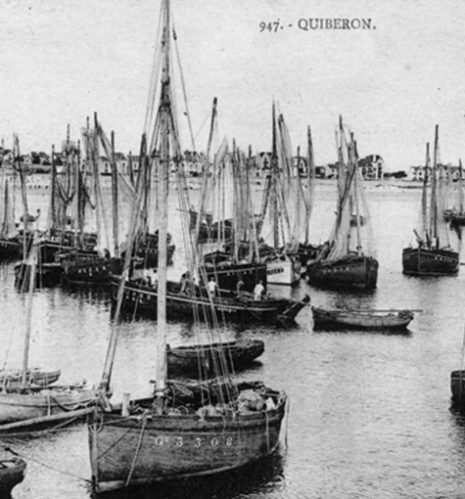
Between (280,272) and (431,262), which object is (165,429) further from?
(431,262)

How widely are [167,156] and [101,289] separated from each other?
46387 mm

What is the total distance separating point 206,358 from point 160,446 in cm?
1653

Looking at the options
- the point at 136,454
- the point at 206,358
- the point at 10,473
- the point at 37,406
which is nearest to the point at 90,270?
the point at 206,358

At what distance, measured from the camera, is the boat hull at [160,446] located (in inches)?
1201

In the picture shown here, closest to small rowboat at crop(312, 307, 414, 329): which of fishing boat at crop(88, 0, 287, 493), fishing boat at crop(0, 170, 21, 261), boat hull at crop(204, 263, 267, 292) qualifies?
boat hull at crop(204, 263, 267, 292)

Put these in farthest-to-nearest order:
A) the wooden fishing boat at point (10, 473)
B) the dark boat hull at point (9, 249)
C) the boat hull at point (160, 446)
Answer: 1. the dark boat hull at point (9, 249)
2. the boat hull at point (160, 446)
3. the wooden fishing boat at point (10, 473)

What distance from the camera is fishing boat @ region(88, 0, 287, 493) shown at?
101 feet

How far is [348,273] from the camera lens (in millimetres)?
80812

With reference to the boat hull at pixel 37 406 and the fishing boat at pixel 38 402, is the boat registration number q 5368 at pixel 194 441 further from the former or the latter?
the boat hull at pixel 37 406

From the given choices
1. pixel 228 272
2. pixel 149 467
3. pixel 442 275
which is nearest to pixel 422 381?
pixel 149 467

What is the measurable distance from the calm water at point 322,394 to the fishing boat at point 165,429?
623 millimetres

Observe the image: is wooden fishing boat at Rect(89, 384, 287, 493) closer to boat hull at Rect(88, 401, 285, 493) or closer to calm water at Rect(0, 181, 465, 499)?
boat hull at Rect(88, 401, 285, 493)

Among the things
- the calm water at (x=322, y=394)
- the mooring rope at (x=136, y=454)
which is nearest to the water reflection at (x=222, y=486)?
the calm water at (x=322, y=394)

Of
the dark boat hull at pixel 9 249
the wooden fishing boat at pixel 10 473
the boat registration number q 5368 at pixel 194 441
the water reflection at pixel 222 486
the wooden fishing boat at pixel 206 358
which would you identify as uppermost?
the dark boat hull at pixel 9 249
